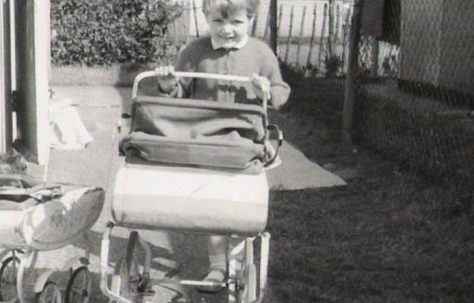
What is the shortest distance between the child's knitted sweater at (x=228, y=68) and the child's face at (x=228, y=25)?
13 cm

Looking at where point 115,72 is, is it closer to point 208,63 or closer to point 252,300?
point 208,63

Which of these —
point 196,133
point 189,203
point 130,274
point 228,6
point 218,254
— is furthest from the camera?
point 218,254

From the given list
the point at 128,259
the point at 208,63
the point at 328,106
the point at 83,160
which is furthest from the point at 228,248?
the point at 328,106

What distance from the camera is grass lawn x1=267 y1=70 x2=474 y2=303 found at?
4738 mm

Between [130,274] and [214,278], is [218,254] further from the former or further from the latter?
[130,274]

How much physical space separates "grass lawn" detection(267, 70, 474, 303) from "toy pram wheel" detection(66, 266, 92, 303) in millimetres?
924

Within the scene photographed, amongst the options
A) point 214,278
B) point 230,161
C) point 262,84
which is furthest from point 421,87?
point 230,161

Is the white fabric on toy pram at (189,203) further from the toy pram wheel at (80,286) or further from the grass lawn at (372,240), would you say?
the grass lawn at (372,240)

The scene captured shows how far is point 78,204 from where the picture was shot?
13.5 feet

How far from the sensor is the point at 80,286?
4254 mm

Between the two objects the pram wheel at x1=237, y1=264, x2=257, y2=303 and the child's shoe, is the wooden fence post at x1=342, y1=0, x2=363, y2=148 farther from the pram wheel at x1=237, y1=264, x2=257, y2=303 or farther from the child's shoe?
the pram wheel at x1=237, y1=264, x2=257, y2=303

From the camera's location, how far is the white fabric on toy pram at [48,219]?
385 centimetres

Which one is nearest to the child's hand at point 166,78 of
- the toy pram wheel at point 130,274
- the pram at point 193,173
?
the pram at point 193,173

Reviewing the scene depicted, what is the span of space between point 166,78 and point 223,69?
36 cm
